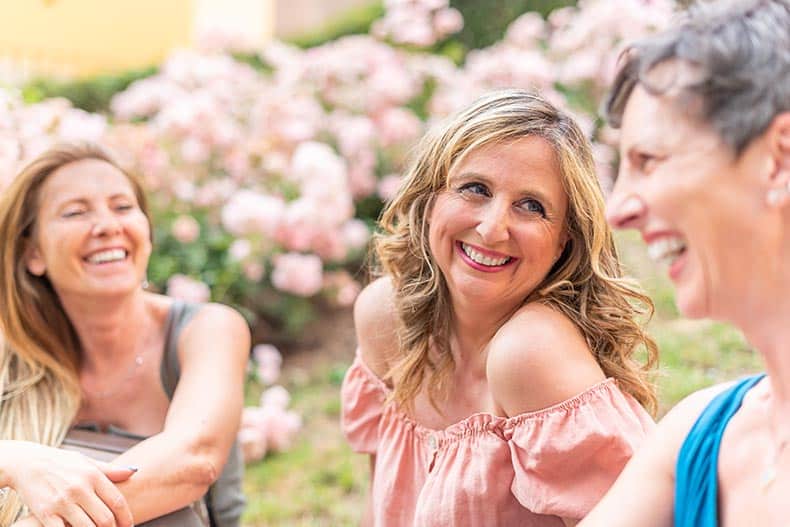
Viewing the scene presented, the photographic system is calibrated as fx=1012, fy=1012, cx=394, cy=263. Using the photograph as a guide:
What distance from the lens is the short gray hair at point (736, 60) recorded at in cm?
132

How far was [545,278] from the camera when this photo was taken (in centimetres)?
232

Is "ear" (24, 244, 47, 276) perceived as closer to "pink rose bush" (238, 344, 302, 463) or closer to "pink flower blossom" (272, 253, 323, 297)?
"pink rose bush" (238, 344, 302, 463)

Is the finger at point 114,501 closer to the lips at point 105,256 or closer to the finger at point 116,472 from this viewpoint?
the finger at point 116,472

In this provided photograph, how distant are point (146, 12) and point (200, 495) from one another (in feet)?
35.9

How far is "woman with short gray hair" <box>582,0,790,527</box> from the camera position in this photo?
1336mm

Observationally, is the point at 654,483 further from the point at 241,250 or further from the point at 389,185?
the point at 389,185

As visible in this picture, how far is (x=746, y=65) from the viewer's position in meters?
1.33

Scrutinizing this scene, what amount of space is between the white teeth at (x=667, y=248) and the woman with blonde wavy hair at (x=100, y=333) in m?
1.52

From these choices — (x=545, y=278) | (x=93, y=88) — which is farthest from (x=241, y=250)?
(x=93, y=88)

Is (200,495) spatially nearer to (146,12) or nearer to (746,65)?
(746,65)

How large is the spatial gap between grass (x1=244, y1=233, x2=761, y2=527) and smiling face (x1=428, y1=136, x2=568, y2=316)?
1.54 meters

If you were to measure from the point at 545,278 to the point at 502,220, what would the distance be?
0.24m

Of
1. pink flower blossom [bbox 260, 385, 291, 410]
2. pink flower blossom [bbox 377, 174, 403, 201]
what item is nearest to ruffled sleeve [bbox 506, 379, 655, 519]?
pink flower blossom [bbox 260, 385, 291, 410]

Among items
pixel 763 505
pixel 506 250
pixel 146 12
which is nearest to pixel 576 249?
pixel 506 250
